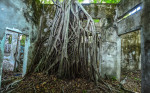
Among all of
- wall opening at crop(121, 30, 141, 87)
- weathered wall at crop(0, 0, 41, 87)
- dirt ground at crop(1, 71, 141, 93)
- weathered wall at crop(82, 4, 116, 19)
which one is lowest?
dirt ground at crop(1, 71, 141, 93)

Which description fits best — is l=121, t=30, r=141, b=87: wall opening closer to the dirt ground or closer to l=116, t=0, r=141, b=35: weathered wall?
l=116, t=0, r=141, b=35: weathered wall

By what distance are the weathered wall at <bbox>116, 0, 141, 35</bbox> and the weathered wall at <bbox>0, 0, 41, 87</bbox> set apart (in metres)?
3.74

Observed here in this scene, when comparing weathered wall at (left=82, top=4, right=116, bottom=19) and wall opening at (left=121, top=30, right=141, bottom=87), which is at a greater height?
weathered wall at (left=82, top=4, right=116, bottom=19)

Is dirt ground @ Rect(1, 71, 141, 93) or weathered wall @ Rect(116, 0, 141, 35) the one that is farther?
weathered wall @ Rect(116, 0, 141, 35)

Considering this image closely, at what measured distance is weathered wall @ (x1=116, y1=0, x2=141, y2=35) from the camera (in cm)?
283

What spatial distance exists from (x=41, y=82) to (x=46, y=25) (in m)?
2.59

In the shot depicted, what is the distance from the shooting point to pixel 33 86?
244cm

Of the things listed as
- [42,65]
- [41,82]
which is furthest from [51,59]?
[41,82]

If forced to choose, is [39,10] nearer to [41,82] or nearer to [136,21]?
[41,82]

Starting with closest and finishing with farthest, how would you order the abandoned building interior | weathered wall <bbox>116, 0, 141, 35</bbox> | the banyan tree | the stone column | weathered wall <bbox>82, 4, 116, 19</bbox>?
the stone column < the abandoned building interior < weathered wall <bbox>116, 0, 141, 35</bbox> < the banyan tree < weathered wall <bbox>82, 4, 116, 19</bbox>

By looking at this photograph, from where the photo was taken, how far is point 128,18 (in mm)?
3291

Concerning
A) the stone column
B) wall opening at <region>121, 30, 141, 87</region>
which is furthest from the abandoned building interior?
wall opening at <region>121, 30, 141, 87</region>

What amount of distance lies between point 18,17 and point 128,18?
3.87 metres

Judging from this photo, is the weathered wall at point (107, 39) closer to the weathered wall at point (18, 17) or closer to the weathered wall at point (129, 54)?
the weathered wall at point (129, 54)
